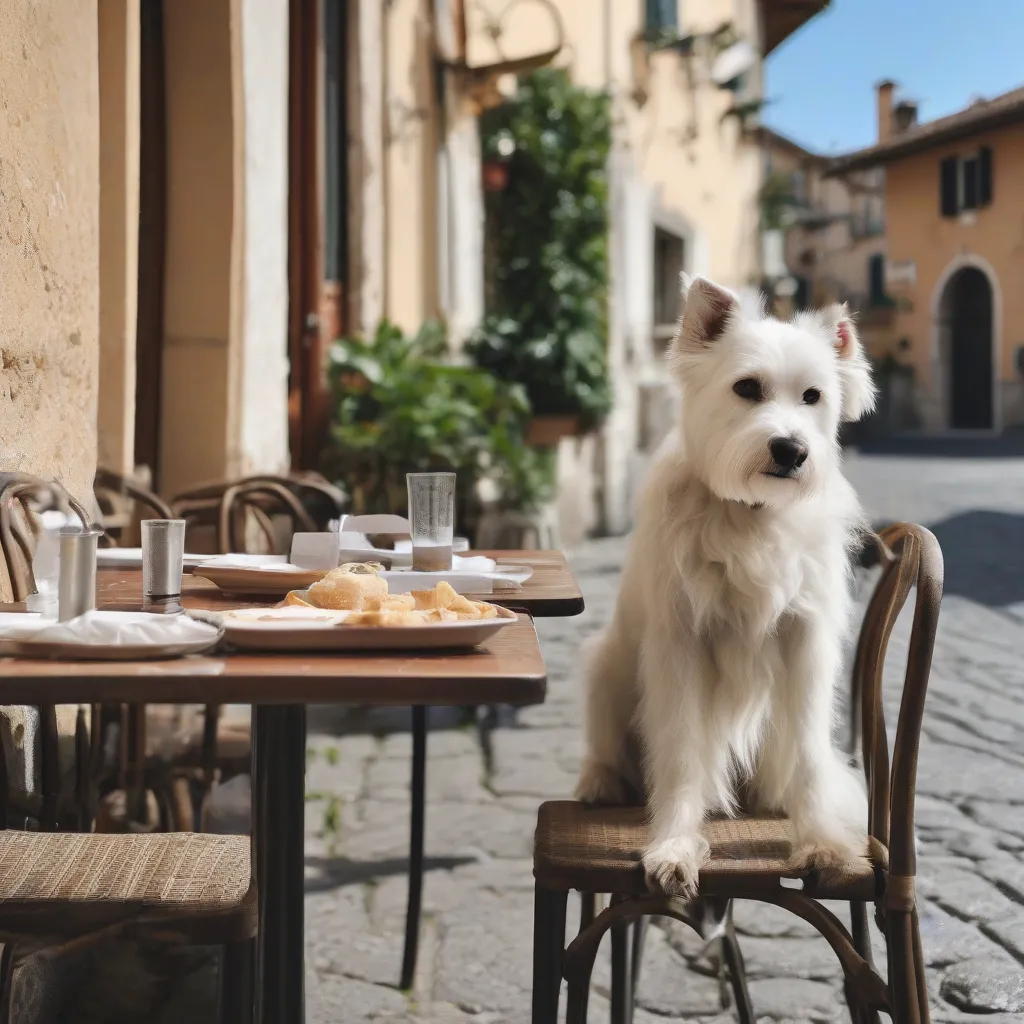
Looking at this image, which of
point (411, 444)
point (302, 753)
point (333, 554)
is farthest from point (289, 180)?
point (302, 753)

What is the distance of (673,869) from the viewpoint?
1876 mm

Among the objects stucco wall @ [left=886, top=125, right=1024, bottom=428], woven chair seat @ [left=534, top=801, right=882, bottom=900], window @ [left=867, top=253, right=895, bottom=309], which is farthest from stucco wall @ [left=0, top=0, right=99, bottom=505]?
window @ [left=867, top=253, right=895, bottom=309]

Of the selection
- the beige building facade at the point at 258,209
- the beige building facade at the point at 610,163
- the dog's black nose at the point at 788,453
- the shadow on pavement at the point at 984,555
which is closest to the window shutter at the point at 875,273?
the beige building facade at the point at 610,163

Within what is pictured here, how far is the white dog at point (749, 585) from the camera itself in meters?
2.10

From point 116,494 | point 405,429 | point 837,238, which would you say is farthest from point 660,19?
point 837,238

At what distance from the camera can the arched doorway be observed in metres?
27.7

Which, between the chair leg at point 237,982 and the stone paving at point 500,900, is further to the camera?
the stone paving at point 500,900

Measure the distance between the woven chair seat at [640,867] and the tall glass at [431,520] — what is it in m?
0.54

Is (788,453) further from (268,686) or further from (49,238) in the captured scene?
(49,238)

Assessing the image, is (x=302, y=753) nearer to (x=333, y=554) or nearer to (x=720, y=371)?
(x=333, y=554)

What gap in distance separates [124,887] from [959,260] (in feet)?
92.9

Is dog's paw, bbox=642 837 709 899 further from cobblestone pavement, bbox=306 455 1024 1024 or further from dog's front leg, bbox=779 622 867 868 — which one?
cobblestone pavement, bbox=306 455 1024 1024

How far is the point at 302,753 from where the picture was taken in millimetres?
1824

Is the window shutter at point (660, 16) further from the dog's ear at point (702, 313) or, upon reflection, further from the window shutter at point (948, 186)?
the window shutter at point (948, 186)
